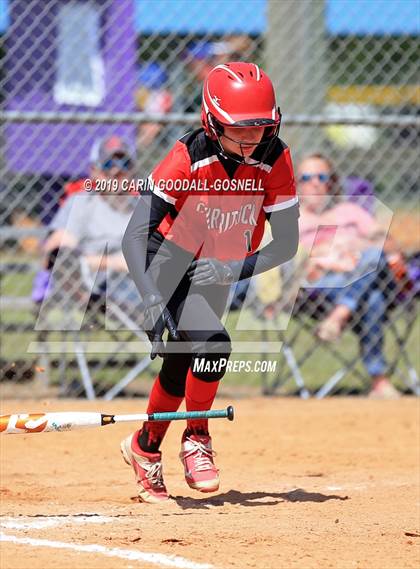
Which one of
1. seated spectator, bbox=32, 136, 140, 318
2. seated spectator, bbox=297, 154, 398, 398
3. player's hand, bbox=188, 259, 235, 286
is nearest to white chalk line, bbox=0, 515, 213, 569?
player's hand, bbox=188, 259, 235, 286

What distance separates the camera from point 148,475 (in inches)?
187

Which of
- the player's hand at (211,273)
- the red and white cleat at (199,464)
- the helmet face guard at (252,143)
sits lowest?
the red and white cleat at (199,464)

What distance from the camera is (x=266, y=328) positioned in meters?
7.56

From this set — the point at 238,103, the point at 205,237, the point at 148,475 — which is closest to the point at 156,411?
the point at 148,475

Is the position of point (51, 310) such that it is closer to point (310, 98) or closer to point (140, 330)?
point (140, 330)

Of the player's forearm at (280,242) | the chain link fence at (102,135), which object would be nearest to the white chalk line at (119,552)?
the player's forearm at (280,242)

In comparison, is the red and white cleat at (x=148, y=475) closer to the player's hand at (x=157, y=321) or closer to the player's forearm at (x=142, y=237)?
the player's hand at (x=157, y=321)

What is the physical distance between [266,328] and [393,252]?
44.8 inches

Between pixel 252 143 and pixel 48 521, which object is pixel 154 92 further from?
pixel 48 521

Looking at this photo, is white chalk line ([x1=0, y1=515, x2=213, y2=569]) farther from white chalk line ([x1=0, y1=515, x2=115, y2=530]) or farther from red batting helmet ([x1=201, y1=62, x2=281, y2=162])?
red batting helmet ([x1=201, y1=62, x2=281, y2=162])

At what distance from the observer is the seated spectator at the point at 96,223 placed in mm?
7180

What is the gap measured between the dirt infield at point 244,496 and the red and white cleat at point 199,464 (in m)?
0.11

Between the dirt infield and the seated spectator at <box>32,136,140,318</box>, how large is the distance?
3.25 feet

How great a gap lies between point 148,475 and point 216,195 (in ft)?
4.29
